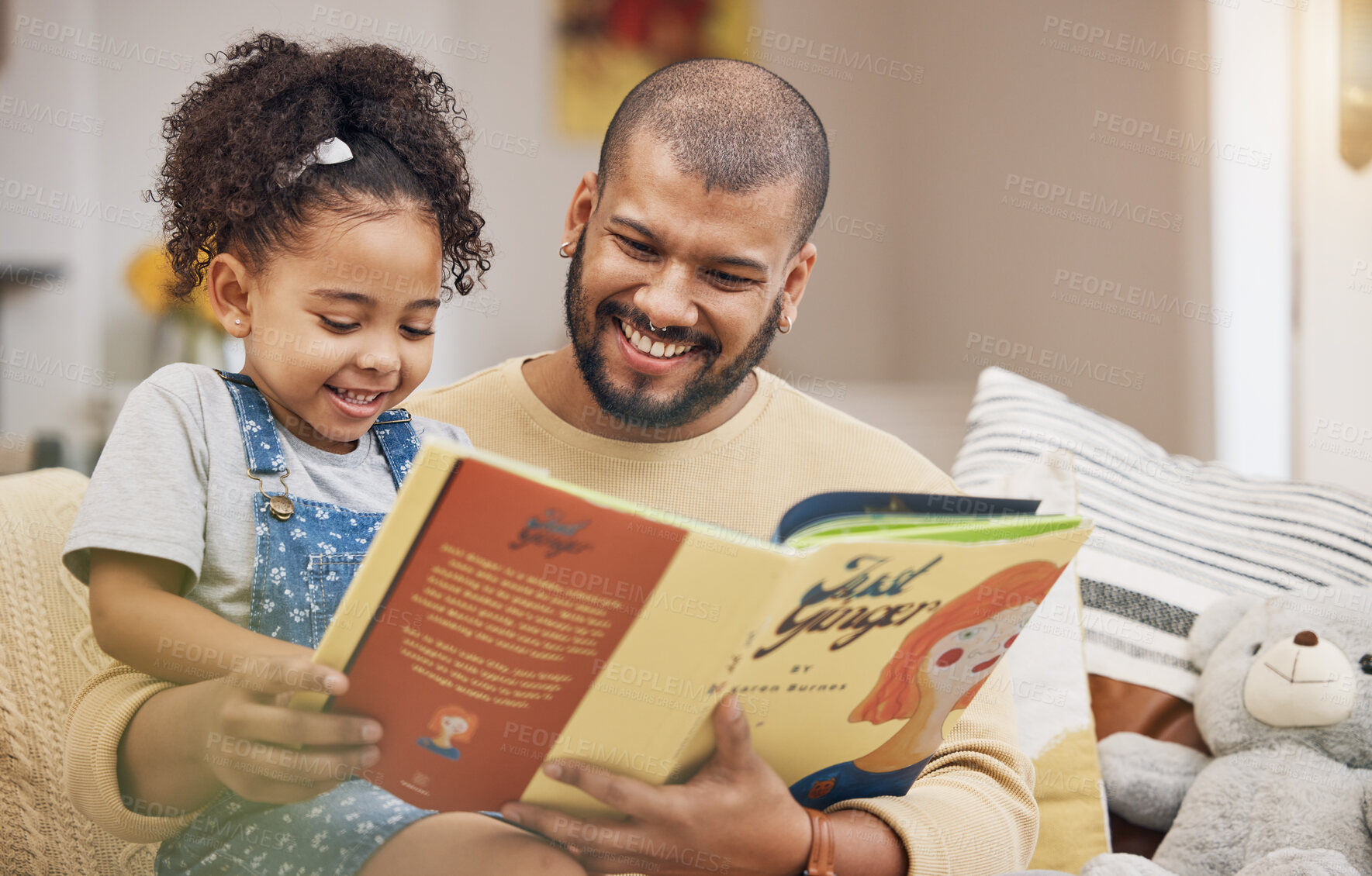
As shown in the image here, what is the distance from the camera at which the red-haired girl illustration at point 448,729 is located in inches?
27.5

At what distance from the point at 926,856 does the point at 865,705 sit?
0.23 meters

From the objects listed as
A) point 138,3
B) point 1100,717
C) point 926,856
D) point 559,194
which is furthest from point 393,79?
point 138,3

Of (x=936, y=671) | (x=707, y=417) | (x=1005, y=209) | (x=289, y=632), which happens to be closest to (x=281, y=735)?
(x=289, y=632)

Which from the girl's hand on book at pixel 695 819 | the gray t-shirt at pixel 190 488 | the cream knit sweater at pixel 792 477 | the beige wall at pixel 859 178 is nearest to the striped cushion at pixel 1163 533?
the cream knit sweater at pixel 792 477

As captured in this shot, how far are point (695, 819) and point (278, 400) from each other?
1.76ft

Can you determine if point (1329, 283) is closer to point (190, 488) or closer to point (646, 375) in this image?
point (646, 375)

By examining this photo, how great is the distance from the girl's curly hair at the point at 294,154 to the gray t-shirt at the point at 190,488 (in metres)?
0.16

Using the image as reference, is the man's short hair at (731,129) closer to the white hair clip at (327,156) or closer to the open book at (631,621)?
the white hair clip at (327,156)

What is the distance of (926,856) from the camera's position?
3.16 ft

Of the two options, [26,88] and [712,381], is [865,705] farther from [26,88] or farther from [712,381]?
[26,88]

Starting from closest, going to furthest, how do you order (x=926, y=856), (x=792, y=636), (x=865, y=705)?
(x=792, y=636), (x=865, y=705), (x=926, y=856)

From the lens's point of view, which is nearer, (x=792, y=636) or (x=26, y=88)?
(x=792, y=636)

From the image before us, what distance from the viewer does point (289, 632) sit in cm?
90

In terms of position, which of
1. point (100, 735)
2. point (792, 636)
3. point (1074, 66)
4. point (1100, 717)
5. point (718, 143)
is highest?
point (1074, 66)
